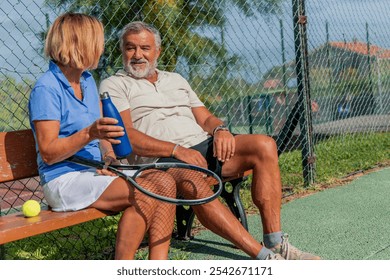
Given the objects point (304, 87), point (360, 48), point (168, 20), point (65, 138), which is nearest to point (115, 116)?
point (65, 138)

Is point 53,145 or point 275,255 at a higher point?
point 53,145

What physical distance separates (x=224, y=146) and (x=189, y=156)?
24 cm

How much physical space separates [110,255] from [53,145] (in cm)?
141

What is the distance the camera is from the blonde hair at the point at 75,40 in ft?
9.53

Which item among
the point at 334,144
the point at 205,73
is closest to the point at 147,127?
the point at 205,73

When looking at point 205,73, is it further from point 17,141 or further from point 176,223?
point 17,141

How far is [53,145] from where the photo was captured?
2.78 metres

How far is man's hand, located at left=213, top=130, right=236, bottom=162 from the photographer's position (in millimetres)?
3469

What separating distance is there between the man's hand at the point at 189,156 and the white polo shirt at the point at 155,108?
19 cm

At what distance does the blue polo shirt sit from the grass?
3.37 feet

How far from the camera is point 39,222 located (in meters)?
2.71

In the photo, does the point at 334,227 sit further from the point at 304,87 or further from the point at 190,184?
the point at 304,87

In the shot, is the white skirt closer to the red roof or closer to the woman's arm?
the woman's arm

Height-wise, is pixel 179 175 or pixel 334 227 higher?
pixel 179 175
